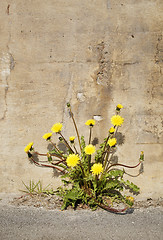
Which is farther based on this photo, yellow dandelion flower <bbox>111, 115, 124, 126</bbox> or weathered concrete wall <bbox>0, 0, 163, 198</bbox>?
weathered concrete wall <bbox>0, 0, 163, 198</bbox>

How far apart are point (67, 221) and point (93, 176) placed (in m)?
0.47

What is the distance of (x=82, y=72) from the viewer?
2639 millimetres

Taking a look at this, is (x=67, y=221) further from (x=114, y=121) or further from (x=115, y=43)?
(x=115, y=43)

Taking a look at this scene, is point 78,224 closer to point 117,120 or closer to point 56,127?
point 56,127

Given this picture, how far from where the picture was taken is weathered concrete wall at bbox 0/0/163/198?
2.58 meters

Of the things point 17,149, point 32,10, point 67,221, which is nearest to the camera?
point 67,221

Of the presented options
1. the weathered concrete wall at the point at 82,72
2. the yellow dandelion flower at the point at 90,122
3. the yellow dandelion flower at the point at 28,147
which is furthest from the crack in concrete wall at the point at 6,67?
the yellow dandelion flower at the point at 90,122

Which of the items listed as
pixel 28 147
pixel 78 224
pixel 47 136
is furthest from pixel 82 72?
pixel 78 224

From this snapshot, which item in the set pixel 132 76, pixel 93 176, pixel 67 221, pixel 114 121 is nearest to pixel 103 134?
pixel 114 121

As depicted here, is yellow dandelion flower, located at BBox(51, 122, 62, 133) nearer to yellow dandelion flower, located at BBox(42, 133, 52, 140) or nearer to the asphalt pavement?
yellow dandelion flower, located at BBox(42, 133, 52, 140)

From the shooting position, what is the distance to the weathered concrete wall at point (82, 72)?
2578 millimetres

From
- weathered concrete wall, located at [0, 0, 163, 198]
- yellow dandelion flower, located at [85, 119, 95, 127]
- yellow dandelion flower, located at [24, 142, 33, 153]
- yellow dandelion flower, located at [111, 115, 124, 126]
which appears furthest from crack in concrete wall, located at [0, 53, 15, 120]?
yellow dandelion flower, located at [111, 115, 124, 126]

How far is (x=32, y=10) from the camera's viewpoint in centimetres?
258

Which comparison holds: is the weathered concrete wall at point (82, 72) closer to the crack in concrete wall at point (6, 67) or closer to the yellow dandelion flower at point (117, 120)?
the crack in concrete wall at point (6, 67)
